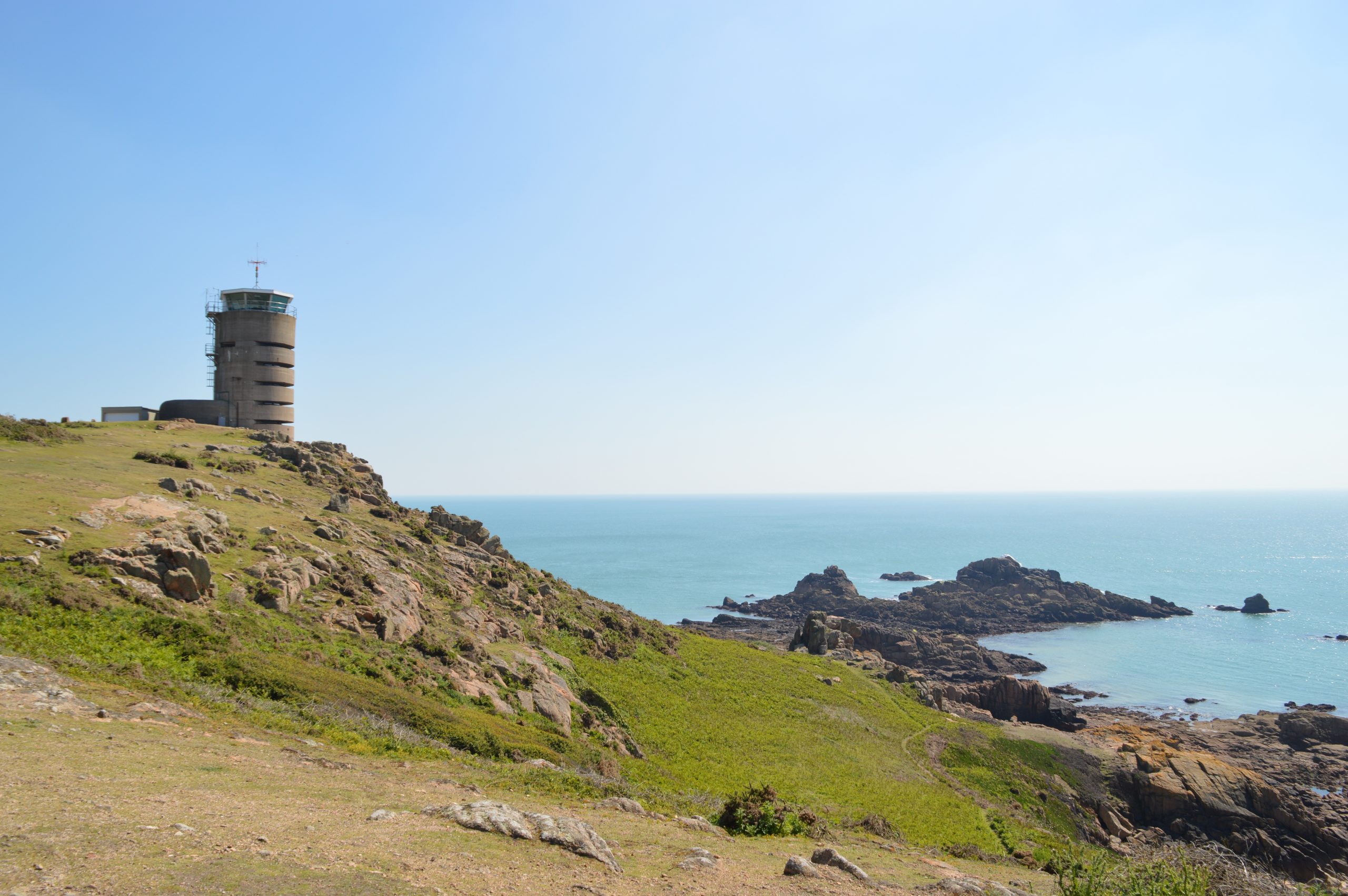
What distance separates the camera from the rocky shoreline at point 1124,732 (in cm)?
4272

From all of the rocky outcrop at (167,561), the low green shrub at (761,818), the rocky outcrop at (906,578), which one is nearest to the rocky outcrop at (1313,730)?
the low green shrub at (761,818)

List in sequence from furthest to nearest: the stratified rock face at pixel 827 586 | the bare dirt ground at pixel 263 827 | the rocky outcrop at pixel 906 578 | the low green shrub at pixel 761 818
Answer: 1. the rocky outcrop at pixel 906 578
2. the stratified rock face at pixel 827 586
3. the low green shrub at pixel 761 818
4. the bare dirt ground at pixel 263 827

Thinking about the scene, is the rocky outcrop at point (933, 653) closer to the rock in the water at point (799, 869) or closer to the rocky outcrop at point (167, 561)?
the rocky outcrop at point (167, 561)

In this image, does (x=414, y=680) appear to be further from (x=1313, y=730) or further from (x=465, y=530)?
(x=1313, y=730)

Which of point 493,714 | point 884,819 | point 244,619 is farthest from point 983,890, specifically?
point 244,619

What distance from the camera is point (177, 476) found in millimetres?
36188

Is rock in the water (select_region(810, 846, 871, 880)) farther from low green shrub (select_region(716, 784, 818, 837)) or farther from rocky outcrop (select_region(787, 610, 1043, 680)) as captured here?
rocky outcrop (select_region(787, 610, 1043, 680))

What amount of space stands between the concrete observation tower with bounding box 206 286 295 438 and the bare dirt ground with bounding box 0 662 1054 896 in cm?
4750

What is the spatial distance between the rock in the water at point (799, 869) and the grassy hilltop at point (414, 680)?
444mm

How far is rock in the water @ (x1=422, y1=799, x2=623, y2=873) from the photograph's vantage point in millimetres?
12688

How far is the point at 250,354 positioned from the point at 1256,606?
162647mm

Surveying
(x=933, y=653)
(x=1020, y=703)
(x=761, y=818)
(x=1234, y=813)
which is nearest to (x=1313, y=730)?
(x=1020, y=703)

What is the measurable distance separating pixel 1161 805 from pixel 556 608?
136ft

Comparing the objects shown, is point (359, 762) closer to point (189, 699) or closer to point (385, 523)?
point (189, 699)
